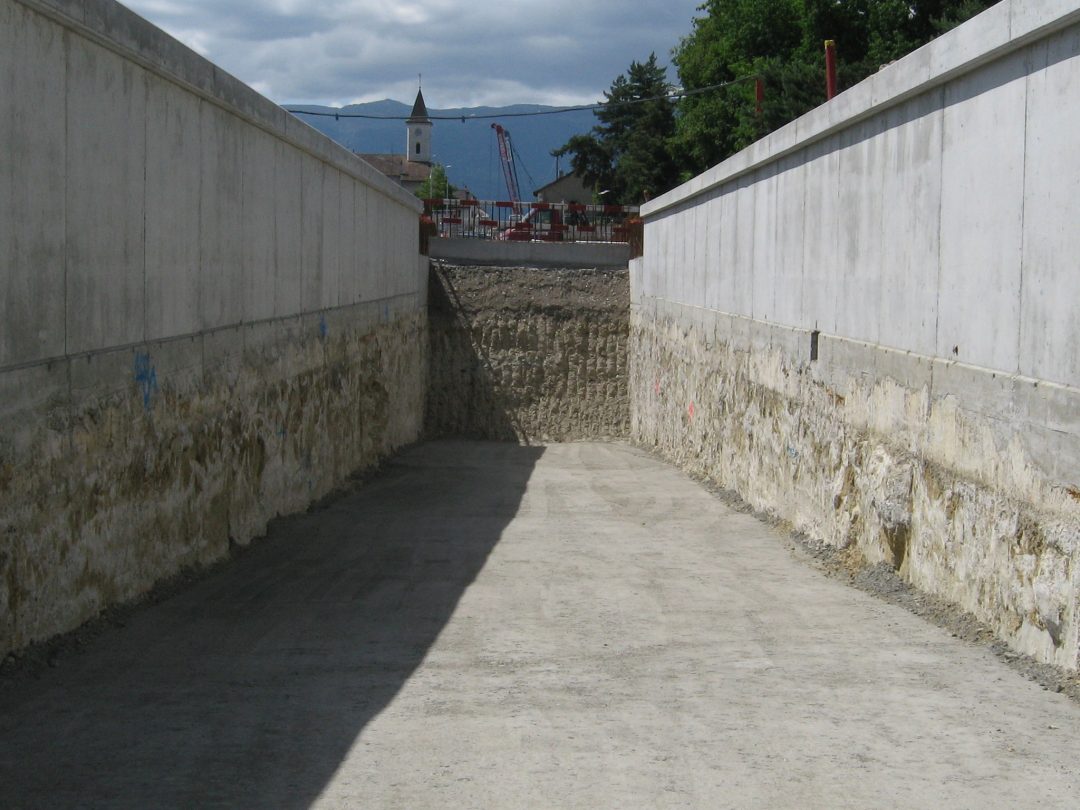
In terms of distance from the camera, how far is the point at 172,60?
8328 millimetres

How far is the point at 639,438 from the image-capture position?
23.8 metres

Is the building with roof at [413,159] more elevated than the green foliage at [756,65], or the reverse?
the building with roof at [413,159]

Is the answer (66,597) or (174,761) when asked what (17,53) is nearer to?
(66,597)

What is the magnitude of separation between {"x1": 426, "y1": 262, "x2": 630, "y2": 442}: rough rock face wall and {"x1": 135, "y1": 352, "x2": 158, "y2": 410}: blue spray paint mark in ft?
57.6

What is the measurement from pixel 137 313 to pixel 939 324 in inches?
189

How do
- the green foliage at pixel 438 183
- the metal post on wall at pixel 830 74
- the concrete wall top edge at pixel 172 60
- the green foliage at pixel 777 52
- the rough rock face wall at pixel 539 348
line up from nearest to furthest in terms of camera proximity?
the concrete wall top edge at pixel 172 60
the metal post on wall at pixel 830 74
the rough rock face wall at pixel 539 348
the green foliage at pixel 777 52
the green foliage at pixel 438 183

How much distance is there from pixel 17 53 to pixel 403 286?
15418 millimetres

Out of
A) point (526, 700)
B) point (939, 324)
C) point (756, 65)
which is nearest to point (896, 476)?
point (939, 324)

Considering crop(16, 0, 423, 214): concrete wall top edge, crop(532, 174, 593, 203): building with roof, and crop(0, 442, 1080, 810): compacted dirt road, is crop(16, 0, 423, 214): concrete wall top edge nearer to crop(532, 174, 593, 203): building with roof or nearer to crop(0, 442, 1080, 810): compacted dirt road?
crop(0, 442, 1080, 810): compacted dirt road

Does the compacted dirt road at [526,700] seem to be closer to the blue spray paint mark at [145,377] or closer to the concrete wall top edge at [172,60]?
the blue spray paint mark at [145,377]

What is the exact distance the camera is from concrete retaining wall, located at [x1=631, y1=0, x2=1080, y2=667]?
6.26 metres

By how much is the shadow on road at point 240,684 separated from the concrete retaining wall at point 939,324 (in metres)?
2.89

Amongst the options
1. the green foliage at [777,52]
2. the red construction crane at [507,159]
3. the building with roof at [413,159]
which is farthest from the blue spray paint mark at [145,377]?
the building with roof at [413,159]

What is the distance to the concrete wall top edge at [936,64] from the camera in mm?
6434
